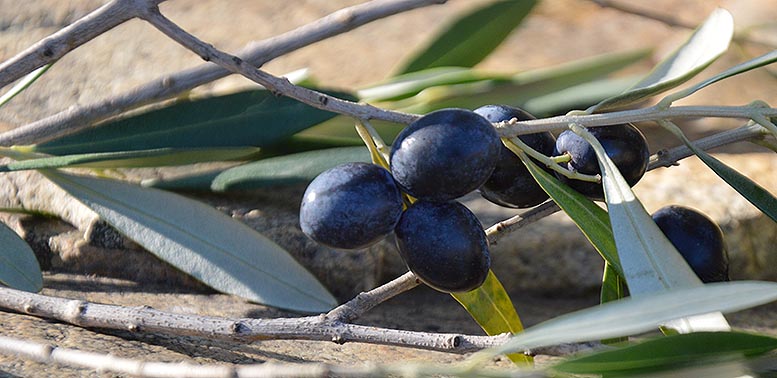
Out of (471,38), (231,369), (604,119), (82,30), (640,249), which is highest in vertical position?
(471,38)

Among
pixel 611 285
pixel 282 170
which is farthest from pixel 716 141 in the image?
pixel 282 170

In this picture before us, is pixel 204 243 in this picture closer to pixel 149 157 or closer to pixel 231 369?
pixel 149 157

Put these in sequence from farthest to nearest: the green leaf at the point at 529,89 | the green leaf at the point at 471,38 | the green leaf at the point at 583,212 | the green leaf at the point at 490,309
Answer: the green leaf at the point at 471,38 → the green leaf at the point at 529,89 → the green leaf at the point at 490,309 → the green leaf at the point at 583,212

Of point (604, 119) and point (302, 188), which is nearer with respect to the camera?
point (604, 119)

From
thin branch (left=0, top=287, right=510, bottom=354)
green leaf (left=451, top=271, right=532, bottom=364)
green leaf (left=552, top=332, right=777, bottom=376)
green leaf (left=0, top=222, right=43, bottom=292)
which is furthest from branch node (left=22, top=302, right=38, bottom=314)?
green leaf (left=552, top=332, right=777, bottom=376)

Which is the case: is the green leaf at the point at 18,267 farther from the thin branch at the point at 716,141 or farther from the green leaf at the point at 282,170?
the thin branch at the point at 716,141

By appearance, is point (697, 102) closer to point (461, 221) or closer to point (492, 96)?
point (492, 96)

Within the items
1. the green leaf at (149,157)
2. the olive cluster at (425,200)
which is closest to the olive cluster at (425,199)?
the olive cluster at (425,200)
